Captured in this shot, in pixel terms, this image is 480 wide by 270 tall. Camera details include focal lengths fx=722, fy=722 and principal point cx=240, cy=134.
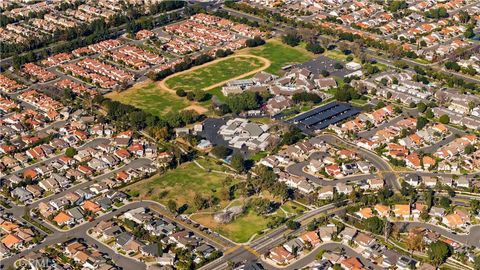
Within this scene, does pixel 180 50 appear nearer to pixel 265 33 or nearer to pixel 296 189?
pixel 265 33

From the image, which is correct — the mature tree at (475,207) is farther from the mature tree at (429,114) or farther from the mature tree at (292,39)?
the mature tree at (292,39)

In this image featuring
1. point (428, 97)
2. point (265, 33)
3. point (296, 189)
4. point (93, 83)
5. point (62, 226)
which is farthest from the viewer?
point (265, 33)

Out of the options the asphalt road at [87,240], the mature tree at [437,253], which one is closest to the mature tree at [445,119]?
the mature tree at [437,253]

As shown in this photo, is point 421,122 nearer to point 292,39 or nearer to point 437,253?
point 437,253

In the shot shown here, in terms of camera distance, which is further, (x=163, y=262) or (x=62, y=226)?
(x=62, y=226)

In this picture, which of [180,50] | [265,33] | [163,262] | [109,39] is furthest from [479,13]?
[163,262]

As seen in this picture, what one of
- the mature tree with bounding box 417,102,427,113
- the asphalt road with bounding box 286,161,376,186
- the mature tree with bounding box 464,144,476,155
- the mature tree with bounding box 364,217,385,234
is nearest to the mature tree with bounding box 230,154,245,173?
the asphalt road with bounding box 286,161,376,186
